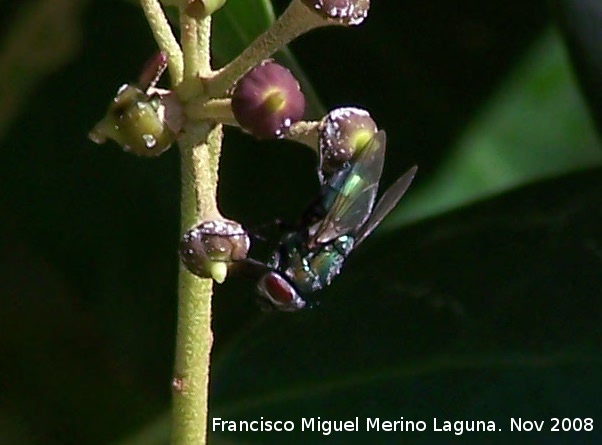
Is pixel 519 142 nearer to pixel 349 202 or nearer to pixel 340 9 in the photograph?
pixel 349 202

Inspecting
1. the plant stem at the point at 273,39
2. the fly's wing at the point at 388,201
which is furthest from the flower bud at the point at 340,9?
the fly's wing at the point at 388,201

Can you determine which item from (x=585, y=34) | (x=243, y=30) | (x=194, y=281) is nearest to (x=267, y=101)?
(x=194, y=281)

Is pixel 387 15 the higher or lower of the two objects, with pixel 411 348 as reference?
higher

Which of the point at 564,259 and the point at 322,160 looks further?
the point at 564,259

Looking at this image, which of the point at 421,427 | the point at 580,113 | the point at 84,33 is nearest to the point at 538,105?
the point at 580,113

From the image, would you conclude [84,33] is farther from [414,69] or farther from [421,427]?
[421,427]

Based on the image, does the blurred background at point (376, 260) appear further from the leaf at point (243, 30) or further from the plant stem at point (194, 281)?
the plant stem at point (194, 281)

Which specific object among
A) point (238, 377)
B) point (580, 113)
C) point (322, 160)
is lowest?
point (322, 160)
